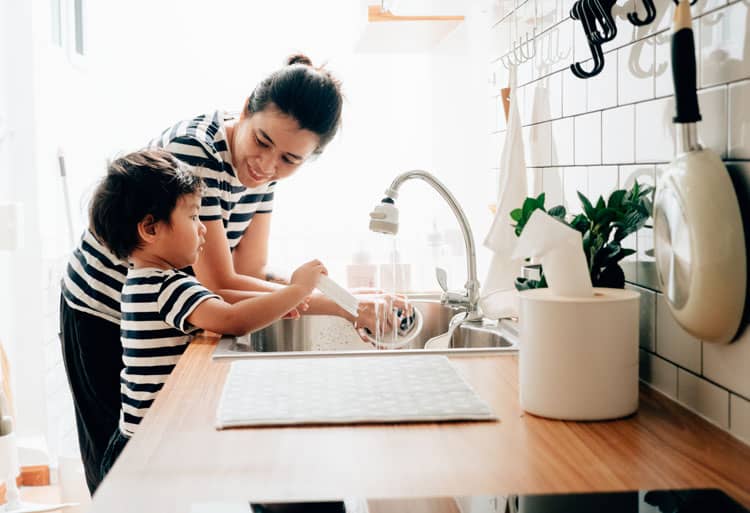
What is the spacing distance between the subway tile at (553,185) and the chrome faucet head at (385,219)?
29cm

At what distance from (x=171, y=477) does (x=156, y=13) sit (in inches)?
101

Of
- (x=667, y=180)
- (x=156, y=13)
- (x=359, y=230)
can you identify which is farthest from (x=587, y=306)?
(x=156, y=13)

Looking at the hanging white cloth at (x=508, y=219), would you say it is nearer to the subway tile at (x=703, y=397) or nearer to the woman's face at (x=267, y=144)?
the woman's face at (x=267, y=144)

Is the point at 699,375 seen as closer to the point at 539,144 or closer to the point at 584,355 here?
the point at 584,355

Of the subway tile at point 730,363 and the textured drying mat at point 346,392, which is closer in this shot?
the subway tile at point 730,363

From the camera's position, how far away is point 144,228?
1548 mm

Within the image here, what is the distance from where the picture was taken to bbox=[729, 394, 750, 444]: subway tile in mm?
803

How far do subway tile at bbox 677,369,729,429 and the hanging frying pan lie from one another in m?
0.07

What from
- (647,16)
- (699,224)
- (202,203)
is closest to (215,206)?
(202,203)

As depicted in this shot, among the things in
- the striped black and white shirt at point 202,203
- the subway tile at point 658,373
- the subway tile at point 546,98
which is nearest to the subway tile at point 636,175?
the subway tile at point 658,373

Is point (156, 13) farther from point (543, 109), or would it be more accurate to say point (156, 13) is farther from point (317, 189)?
point (543, 109)

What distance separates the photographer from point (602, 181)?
3.97ft

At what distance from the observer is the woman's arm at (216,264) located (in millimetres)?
1565

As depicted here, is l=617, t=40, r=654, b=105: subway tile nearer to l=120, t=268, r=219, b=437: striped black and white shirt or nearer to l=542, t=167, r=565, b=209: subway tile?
l=542, t=167, r=565, b=209: subway tile
